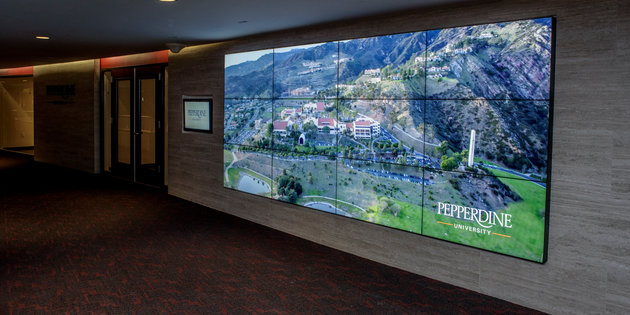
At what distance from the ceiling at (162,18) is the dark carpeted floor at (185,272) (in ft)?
9.34

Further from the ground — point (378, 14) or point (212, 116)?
point (378, 14)

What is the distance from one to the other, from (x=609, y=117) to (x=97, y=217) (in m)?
7.14

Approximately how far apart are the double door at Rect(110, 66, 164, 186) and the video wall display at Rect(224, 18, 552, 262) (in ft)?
12.4

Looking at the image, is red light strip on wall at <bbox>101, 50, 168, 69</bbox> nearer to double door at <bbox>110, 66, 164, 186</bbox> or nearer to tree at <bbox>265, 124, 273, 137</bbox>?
double door at <bbox>110, 66, 164, 186</bbox>

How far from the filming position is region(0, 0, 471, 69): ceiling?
495 centimetres

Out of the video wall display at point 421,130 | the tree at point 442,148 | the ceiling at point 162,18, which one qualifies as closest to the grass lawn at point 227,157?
the video wall display at point 421,130

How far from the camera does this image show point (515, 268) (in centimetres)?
456

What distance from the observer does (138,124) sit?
11.0 metres

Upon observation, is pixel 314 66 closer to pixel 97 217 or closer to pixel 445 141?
pixel 445 141

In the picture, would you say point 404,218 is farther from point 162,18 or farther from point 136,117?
point 136,117

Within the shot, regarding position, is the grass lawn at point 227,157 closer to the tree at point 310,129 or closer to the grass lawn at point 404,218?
the tree at point 310,129

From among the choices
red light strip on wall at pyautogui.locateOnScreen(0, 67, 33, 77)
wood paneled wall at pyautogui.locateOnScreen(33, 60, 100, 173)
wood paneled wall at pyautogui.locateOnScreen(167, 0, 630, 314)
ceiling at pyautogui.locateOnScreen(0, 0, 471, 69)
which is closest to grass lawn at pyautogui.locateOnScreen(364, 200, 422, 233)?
wood paneled wall at pyautogui.locateOnScreen(167, 0, 630, 314)

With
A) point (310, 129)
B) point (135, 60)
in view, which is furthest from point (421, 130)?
point (135, 60)

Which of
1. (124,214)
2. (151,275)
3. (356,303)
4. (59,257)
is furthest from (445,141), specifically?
(124,214)
